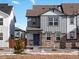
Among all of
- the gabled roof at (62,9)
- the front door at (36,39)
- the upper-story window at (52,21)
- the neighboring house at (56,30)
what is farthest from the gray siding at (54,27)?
the front door at (36,39)

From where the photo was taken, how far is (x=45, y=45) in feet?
137

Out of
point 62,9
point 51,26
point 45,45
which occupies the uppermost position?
point 62,9

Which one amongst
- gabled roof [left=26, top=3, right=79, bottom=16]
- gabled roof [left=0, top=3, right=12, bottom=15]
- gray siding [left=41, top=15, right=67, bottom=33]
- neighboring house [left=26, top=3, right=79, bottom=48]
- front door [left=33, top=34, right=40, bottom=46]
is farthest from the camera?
gabled roof [left=0, top=3, right=12, bottom=15]

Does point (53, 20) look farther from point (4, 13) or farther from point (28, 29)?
point (4, 13)

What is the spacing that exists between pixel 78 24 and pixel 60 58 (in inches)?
1010

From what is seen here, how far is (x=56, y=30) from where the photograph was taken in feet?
139

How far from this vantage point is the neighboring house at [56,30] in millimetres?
41906

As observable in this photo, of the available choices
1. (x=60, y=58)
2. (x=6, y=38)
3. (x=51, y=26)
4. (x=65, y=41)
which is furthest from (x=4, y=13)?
(x=60, y=58)

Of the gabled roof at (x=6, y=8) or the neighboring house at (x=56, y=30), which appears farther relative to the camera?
the gabled roof at (x=6, y=8)

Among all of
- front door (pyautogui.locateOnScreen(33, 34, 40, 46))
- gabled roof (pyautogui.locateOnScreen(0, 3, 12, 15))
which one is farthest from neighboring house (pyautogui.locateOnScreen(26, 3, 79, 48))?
gabled roof (pyautogui.locateOnScreen(0, 3, 12, 15))

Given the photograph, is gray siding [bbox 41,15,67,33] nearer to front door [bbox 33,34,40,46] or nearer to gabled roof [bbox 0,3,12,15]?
front door [bbox 33,34,40,46]

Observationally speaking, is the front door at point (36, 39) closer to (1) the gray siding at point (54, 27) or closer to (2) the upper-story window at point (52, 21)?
(1) the gray siding at point (54, 27)

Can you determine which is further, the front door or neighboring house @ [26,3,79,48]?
the front door

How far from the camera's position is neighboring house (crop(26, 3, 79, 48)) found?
41.9 metres
